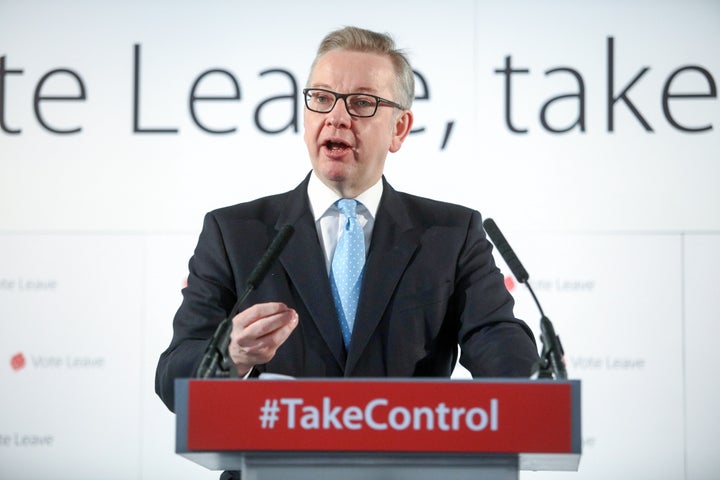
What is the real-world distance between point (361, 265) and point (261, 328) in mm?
687

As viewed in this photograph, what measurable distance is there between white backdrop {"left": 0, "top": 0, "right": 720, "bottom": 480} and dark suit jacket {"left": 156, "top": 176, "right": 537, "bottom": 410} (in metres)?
1.37

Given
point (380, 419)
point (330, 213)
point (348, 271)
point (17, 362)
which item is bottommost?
point (17, 362)

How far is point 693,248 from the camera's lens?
12.5 feet

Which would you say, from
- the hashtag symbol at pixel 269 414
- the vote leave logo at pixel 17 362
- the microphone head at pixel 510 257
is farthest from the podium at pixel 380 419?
the vote leave logo at pixel 17 362

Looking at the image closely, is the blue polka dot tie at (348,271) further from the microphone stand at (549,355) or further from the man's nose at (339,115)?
the microphone stand at (549,355)

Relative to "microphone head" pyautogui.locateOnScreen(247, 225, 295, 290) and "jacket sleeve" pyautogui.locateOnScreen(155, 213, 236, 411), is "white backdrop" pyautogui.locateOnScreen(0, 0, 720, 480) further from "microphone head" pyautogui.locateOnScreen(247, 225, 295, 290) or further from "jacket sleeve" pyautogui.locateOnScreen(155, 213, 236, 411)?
"microphone head" pyautogui.locateOnScreen(247, 225, 295, 290)

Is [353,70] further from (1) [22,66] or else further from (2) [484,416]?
(1) [22,66]

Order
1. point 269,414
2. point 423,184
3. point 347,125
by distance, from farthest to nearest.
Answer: point 423,184
point 347,125
point 269,414

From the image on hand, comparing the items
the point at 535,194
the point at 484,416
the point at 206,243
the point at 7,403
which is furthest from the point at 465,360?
the point at 7,403

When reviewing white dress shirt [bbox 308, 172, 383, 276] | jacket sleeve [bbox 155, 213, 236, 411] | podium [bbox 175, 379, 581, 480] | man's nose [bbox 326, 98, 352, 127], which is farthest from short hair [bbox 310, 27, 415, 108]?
podium [bbox 175, 379, 581, 480]

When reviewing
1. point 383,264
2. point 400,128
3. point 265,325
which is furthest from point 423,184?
point 265,325

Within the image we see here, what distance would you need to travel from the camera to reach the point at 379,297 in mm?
2293

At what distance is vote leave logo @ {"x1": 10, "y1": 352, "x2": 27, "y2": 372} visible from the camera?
12.7ft

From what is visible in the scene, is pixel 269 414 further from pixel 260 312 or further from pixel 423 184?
pixel 423 184
